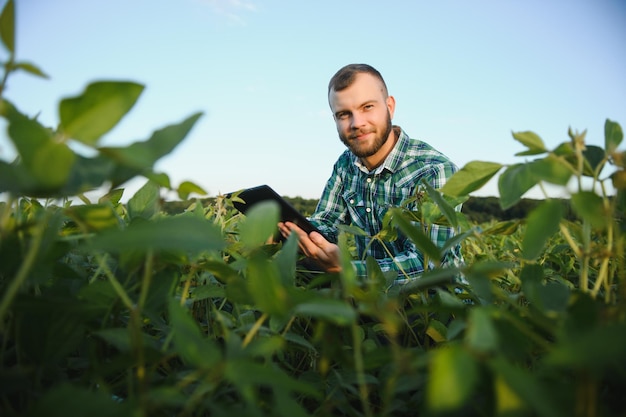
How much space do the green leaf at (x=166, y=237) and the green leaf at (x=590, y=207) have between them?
24 centimetres

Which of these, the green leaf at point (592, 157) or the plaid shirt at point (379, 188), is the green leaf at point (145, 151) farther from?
the plaid shirt at point (379, 188)

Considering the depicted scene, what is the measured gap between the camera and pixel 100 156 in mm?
250

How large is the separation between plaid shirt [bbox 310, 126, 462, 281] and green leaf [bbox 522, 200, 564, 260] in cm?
146

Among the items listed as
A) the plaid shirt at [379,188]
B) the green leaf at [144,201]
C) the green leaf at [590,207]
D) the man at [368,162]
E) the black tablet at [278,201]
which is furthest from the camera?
the man at [368,162]

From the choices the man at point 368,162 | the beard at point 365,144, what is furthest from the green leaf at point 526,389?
the beard at point 365,144

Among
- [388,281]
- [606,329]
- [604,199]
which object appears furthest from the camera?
[388,281]

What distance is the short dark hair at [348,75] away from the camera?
2.61m

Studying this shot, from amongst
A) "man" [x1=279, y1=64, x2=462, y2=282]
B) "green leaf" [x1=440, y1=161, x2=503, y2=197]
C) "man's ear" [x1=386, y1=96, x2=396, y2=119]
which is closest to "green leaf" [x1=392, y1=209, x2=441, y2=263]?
"green leaf" [x1=440, y1=161, x2=503, y2=197]

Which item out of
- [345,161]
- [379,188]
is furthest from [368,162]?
[345,161]

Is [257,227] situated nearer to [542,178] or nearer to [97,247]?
[97,247]

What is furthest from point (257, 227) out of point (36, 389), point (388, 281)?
point (388, 281)

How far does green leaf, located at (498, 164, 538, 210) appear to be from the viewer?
1.08ft

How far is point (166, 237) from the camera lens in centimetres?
22

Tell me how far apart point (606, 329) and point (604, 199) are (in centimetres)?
16
